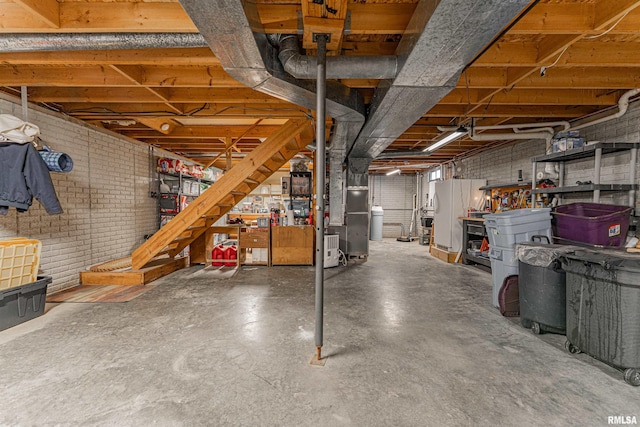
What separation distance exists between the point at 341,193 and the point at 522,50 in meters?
3.87

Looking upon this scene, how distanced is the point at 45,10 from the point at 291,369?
11.0 ft

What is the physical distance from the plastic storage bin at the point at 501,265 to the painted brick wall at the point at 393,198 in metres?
7.80

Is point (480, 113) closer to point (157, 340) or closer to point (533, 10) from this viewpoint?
point (533, 10)

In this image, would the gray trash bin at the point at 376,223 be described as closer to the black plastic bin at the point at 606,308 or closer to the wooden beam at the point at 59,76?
the black plastic bin at the point at 606,308

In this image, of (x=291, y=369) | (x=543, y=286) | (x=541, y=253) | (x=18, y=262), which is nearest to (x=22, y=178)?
(x=18, y=262)

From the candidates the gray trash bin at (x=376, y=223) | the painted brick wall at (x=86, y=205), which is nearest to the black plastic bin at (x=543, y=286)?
the painted brick wall at (x=86, y=205)

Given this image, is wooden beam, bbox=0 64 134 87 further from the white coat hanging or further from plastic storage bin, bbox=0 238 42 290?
plastic storage bin, bbox=0 238 42 290

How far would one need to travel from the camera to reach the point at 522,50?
2.76 m

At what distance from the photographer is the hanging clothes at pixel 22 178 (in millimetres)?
2982

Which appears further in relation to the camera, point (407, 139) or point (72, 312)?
point (407, 139)

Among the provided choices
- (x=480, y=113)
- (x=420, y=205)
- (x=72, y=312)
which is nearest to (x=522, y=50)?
(x=480, y=113)

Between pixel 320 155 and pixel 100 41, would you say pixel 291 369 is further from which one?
pixel 100 41

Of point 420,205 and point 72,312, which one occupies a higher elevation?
point 420,205

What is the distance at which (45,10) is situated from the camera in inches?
82.0
